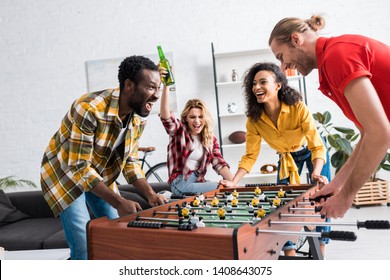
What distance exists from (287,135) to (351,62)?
52.1 inches

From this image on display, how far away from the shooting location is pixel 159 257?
1.05 meters

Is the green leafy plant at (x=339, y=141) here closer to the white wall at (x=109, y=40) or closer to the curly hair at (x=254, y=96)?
the white wall at (x=109, y=40)

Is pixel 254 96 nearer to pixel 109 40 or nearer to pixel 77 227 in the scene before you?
pixel 77 227

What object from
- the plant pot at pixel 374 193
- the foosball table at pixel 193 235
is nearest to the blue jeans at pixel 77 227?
the foosball table at pixel 193 235

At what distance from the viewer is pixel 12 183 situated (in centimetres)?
474

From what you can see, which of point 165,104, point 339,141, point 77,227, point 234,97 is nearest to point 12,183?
point 234,97

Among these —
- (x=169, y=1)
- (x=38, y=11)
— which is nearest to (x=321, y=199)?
(x=169, y=1)

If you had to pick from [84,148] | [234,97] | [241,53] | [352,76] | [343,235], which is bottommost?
[343,235]

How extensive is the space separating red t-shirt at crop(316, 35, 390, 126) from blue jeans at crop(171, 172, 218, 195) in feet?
4.67

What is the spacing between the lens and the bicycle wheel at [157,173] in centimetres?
471

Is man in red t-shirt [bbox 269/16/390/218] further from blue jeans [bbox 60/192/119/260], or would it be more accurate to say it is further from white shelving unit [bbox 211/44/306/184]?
white shelving unit [bbox 211/44/306/184]

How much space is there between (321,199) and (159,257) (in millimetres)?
802

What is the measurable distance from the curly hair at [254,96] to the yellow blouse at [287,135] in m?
Result: 0.04
